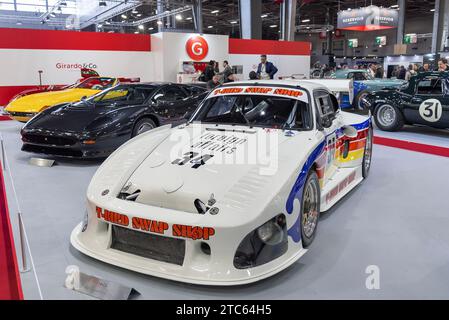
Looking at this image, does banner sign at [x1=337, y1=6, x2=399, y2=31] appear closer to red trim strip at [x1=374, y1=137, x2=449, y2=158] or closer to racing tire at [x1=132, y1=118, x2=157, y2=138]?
red trim strip at [x1=374, y1=137, x2=449, y2=158]

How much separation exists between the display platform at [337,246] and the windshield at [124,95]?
141 cm

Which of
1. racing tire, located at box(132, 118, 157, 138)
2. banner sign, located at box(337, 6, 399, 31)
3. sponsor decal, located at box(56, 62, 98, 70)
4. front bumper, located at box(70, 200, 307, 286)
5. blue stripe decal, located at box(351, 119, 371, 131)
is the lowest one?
front bumper, located at box(70, 200, 307, 286)

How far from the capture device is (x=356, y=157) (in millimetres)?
4348

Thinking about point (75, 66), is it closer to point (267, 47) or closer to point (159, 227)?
point (267, 47)

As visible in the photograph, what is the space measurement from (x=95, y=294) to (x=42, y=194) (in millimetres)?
2332

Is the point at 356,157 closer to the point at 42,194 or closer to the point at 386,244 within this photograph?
the point at 386,244

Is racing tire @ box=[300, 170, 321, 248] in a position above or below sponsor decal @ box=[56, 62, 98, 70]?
below

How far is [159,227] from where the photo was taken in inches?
92.1

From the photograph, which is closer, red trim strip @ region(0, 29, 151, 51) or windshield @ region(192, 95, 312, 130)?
windshield @ region(192, 95, 312, 130)

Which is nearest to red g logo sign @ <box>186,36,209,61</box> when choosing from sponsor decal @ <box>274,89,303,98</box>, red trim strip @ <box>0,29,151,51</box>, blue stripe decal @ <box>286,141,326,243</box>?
red trim strip @ <box>0,29,151,51</box>

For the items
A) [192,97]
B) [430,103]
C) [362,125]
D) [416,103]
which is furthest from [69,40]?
[362,125]

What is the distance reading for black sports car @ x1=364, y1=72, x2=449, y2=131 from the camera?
709cm

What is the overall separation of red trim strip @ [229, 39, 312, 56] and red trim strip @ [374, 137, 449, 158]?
35.0 ft

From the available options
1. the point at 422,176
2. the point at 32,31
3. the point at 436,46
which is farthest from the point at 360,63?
the point at 422,176
